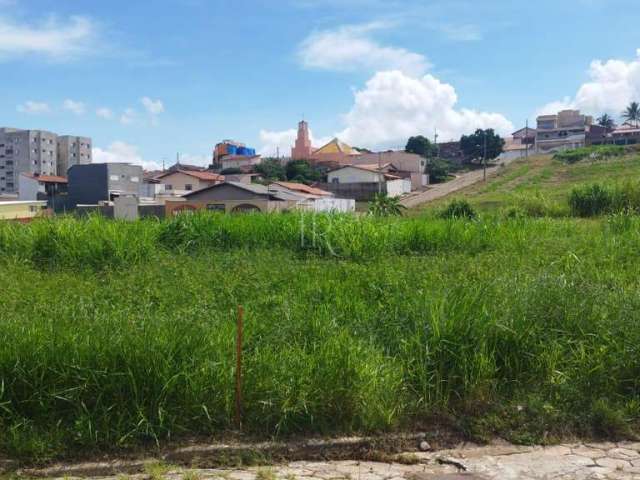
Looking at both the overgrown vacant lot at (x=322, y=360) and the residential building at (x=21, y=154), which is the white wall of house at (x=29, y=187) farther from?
the overgrown vacant lot at (x=322, y=360)

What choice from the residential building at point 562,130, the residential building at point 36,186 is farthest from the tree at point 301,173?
the residential building at point 562,130

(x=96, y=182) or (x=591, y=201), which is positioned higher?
(x=96, y=182)

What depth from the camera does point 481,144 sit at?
77.1 meters

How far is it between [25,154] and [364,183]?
5316cm

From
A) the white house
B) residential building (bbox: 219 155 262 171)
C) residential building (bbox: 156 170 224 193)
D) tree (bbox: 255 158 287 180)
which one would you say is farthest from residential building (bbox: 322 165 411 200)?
residential building (bbox: 219 155 262 171)

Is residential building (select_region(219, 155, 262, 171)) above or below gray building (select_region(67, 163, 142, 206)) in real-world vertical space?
above

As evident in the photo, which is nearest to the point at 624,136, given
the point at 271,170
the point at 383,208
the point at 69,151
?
the point at 271,170

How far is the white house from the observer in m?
58.7

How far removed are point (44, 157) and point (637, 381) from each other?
301 feet

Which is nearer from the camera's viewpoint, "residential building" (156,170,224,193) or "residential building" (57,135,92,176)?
"residential building" (156,170,224,193)

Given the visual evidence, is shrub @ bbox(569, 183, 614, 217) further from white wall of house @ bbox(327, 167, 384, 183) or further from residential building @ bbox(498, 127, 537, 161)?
residential building @ bbox(498, 127, 537, 161)

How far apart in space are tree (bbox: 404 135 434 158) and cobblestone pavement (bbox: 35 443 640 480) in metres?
83.3

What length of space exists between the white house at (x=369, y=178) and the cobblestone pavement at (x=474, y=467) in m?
52.0

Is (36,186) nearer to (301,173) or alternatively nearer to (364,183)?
(301,173)
